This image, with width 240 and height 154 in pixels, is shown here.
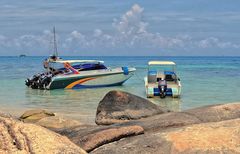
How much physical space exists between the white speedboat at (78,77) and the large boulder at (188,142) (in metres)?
26.2

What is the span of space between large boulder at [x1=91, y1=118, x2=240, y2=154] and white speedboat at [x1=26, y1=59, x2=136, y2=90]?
86.1 ft

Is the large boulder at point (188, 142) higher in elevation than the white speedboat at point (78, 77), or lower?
higher

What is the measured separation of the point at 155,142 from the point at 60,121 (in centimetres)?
554

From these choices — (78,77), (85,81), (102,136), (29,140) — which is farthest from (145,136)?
(85,81)

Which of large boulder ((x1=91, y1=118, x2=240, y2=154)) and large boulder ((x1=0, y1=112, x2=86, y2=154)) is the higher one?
large boulder ((x1=0, y1=112, x2=86, y2=154))

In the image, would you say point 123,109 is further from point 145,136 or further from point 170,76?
point 170,76

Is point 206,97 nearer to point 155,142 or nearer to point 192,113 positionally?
point 192,113

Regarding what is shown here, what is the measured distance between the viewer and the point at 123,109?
36.2ft

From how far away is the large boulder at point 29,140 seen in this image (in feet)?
12.3

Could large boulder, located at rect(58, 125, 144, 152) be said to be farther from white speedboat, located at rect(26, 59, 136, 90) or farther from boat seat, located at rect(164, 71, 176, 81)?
white speedboat, located at rect(26, 59, 136, 90)

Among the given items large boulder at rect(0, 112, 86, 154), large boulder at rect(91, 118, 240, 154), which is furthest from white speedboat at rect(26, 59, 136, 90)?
large boulder at rect(0, 112, 86, 154)

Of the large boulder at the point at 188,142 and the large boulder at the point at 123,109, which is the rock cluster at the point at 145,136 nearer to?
the large boulder at the point at 188,142

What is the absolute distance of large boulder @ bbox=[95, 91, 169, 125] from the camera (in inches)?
424

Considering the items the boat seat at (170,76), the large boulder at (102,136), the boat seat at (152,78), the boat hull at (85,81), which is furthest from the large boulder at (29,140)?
the boat hull at (85,81)
